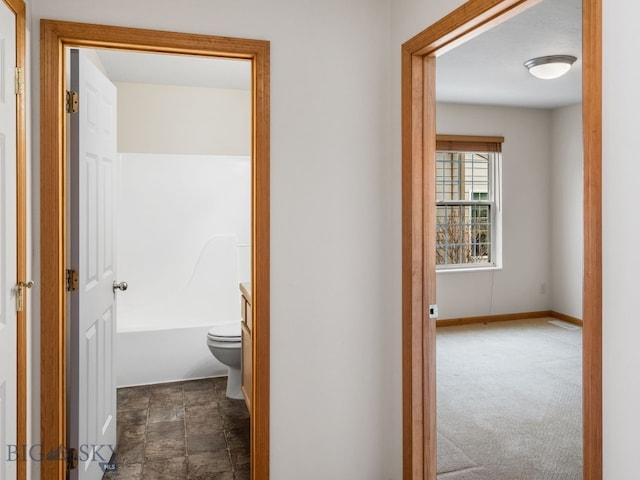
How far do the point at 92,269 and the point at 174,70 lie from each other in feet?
7.71

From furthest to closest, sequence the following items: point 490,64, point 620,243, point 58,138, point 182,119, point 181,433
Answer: point 182,119
point 490,64
point 181,433
point 58,138
point 620,243

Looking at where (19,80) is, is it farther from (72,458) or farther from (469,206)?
(469,206)

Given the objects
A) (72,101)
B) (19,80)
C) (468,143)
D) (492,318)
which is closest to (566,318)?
(492,318)

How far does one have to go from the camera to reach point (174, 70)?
13.3 feet

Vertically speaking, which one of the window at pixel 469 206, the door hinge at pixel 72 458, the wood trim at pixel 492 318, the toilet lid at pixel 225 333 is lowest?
the wood trim at pixel 492 318

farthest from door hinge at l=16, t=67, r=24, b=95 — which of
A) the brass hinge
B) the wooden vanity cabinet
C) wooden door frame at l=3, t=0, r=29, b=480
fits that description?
the wooden vanity cabinet

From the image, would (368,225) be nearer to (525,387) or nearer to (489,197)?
(525,387)

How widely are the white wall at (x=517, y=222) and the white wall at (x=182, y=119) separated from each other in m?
2.89

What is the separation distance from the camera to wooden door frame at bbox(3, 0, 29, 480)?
176 cm

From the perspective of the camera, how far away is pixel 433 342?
2199 millimetres

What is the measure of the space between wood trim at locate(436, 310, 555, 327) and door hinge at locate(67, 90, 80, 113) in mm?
4758

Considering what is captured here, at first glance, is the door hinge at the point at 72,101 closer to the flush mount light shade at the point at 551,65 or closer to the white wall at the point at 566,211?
the flush mount light shade at the point at 551,65

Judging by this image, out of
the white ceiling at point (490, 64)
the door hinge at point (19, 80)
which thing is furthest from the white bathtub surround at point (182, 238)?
the door hinge at point (19, 80)

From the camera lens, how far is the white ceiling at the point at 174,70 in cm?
375
